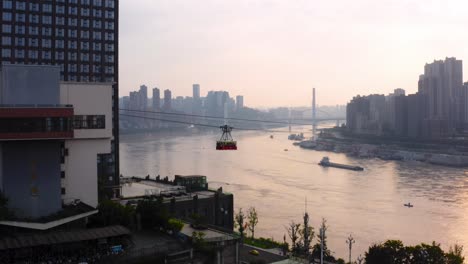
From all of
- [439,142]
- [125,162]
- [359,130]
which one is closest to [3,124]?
[125,162]

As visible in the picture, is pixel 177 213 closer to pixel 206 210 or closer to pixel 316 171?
pixel 206 210

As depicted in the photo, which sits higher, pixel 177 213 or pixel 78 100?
pixel 78 100

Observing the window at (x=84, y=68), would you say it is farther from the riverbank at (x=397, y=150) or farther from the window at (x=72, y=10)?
the riverbank at (x=397, y=150)

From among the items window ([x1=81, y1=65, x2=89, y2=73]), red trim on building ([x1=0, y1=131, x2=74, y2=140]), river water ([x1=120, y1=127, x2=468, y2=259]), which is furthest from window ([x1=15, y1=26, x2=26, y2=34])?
river water ([x1=120, y1=127, x2=468, y2=259])

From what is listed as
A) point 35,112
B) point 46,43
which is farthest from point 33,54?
point 35,112

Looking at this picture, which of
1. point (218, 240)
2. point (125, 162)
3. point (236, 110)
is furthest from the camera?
point (236, 110)
